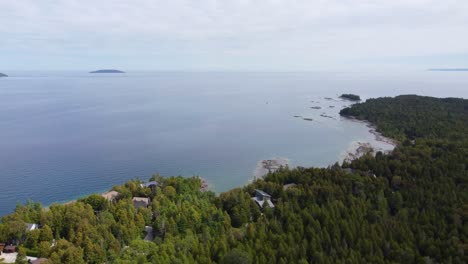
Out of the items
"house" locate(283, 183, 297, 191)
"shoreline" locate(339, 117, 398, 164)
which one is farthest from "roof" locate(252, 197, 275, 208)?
"shoreline" locate(339, 117, 398, 164)

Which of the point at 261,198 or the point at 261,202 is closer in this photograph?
the point at 261,202

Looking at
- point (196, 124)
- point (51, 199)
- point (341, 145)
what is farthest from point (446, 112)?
point (51, 199)

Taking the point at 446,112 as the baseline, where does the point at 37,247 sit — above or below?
below

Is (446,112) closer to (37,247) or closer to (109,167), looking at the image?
(109,167)

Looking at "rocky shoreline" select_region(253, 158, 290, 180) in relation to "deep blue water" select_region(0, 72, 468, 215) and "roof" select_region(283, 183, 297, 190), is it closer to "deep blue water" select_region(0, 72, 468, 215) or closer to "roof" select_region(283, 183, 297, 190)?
"deep blue water" select_region(0, 72, 468, 215)

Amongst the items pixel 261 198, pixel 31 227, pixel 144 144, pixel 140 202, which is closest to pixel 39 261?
pixel 31 227

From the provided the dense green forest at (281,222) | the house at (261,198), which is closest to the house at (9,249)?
the dense green forest at (281,222)

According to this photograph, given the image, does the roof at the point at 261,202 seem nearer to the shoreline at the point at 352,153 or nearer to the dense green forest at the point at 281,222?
the dense green forest at the point at 281,222

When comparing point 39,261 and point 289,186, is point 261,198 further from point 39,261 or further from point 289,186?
point 39,261
